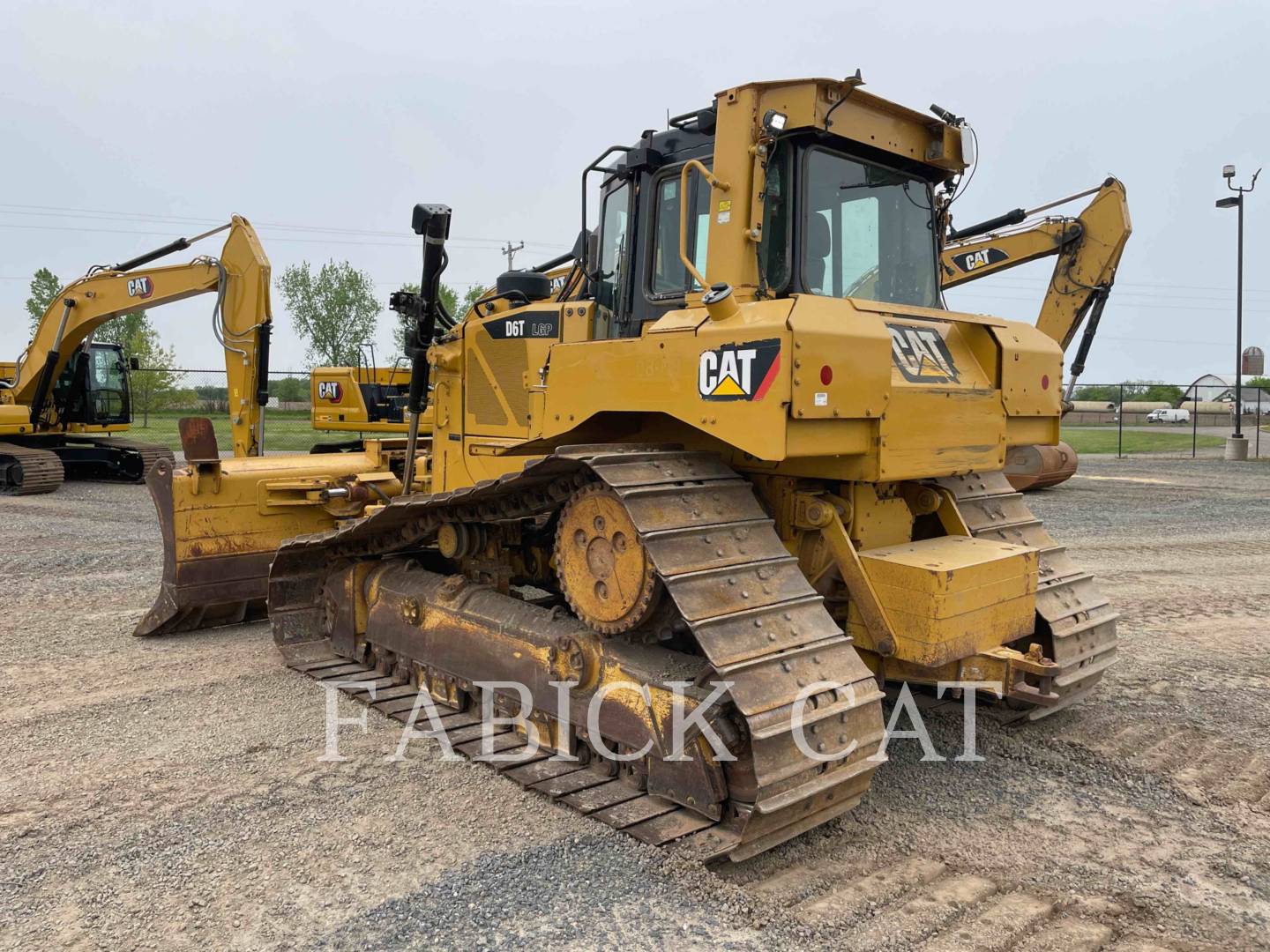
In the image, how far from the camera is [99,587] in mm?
8328

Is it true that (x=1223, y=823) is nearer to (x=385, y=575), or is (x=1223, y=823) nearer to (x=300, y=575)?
(x=385, y=575)

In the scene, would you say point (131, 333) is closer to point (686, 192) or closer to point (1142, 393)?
point (686, 192)

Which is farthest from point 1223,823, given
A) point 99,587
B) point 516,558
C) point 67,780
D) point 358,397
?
point 358,397

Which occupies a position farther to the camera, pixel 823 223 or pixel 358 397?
pixel 358 397

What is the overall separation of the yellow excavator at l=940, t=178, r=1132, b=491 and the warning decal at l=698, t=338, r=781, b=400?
11221mm

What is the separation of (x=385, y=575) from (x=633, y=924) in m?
3.08

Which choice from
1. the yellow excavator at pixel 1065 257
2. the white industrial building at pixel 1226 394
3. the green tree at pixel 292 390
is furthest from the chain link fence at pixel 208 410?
the white industrial building at pixel 1226 394

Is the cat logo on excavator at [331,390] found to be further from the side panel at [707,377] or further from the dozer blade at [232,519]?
the side panel at [707,377]

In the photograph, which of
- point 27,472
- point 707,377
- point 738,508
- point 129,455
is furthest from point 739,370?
point 129,455

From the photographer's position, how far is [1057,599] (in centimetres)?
483

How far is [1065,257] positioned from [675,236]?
12102mm

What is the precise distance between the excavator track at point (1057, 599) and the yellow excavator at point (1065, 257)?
933cm

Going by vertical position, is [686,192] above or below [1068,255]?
below

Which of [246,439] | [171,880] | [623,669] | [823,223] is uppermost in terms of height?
[823,223]
